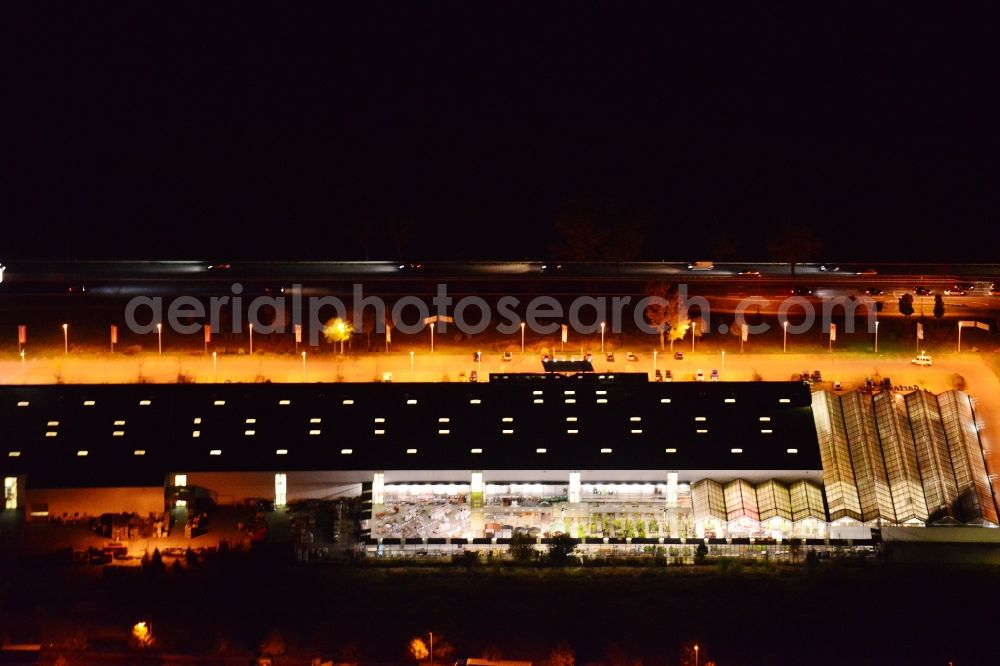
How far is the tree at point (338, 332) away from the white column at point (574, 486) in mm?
11464

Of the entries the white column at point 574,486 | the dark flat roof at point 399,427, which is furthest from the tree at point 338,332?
the white column at point 574,486

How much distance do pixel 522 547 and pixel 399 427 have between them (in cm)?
531

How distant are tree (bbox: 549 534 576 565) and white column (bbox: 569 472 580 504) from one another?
6.30 feet

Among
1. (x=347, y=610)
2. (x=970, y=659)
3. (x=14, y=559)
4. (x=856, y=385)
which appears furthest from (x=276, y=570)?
(x=856, y=385)

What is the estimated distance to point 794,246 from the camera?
47.2m

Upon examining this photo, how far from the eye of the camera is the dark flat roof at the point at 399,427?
29375mm

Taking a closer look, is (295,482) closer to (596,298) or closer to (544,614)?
(544,614)

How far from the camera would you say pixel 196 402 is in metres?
31.2

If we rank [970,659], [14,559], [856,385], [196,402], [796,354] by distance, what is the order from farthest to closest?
[796,354], [856,385], [196,402], [14,559], [970,659]

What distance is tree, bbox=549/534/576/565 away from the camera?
86.7 feet

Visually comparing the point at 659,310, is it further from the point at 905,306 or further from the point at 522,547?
the point at 522,547

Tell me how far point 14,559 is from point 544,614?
11.0 meters

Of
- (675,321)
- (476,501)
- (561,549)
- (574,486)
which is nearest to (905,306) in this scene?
(675,321)

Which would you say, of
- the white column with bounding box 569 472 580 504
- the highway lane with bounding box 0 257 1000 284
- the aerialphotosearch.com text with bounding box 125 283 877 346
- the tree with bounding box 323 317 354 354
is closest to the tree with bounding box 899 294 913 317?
the aerialphotosearch.com text with bounding box 125 283 877 346
